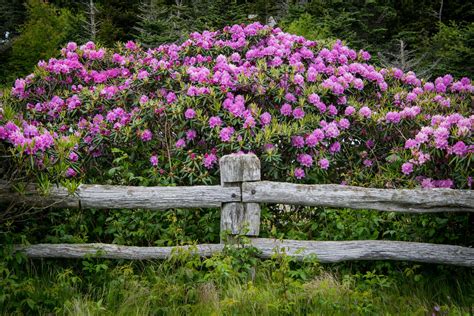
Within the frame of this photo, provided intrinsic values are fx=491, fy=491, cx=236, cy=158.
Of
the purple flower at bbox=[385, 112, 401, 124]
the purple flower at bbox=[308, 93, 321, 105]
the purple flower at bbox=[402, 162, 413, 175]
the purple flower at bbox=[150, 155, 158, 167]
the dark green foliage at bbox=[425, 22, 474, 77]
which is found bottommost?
the purple flower at bbox=[402, 162, 413, 175]

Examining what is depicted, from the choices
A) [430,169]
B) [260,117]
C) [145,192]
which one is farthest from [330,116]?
[145,192]

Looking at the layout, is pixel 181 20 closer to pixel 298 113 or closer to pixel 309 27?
pixel 309 27

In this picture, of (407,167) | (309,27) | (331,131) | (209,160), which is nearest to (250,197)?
(209,160)

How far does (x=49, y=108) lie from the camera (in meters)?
5.76

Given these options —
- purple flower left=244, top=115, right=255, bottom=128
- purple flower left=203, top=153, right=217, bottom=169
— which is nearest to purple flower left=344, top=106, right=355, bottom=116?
purple flower left=244, top=115, right=255, bottom=128

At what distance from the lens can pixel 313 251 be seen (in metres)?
4.02

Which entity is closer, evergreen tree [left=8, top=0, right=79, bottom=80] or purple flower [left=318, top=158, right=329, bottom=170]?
purple flower [left=318, top=158, right=329, bottom=170]

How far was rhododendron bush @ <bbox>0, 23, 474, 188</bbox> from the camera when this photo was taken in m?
4.69

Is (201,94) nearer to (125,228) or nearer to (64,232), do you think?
(125,228)

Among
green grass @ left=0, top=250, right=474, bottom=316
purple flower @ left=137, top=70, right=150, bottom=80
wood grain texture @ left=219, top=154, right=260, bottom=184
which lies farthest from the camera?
purple flower @ left=137, top=70, right=150, bottom=80

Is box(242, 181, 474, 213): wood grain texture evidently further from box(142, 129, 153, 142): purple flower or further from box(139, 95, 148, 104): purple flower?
box(139, 95, 148, 104): purple flower

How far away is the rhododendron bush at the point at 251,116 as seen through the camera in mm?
4691

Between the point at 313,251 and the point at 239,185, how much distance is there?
0.81 metres

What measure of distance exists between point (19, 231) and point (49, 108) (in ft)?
6.67
